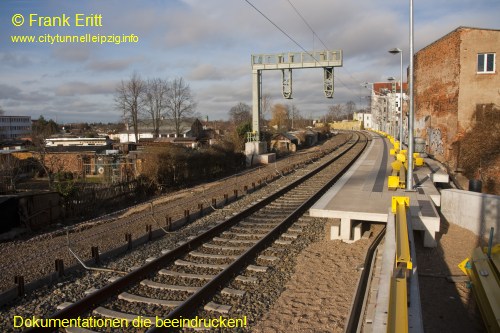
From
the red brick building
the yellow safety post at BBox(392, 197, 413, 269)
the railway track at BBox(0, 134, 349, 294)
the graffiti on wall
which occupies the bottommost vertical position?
the railway track at BBox(0, 134, 349, 294)

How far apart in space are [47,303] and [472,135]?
2956 cm

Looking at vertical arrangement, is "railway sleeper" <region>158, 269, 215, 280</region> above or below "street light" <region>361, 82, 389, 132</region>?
below

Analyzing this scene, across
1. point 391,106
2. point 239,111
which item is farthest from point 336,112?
point 391,106

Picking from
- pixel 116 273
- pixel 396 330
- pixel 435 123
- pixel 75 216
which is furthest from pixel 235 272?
pixel 435 123

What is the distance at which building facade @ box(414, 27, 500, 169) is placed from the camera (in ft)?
94.6

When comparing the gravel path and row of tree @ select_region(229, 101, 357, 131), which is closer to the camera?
the gravel path

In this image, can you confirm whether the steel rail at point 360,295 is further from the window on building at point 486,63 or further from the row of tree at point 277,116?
the row of tree at point 277,116

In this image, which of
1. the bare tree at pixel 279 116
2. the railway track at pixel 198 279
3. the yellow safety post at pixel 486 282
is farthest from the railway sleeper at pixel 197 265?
the bare tree at pixel 279 116

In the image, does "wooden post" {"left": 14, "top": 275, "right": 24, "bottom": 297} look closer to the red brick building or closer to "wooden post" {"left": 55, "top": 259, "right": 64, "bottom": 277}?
"wooden post" {"left": 55, "top": 259, "right": 64, "bottom": 277}

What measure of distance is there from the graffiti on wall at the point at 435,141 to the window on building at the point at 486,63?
6256mm

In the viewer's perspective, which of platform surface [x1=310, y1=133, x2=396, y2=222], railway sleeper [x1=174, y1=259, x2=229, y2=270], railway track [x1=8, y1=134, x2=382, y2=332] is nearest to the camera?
railway track [x1=8, y1=134, x2=382, y2=332]

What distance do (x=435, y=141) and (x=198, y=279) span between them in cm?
3319

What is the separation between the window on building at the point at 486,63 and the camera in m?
28.8

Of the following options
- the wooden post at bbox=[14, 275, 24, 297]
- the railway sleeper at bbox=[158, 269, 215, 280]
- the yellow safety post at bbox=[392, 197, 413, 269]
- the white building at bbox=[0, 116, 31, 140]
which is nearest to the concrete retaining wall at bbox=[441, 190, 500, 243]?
the yellow safety post at bbox=[392, 197, 413, 269]
